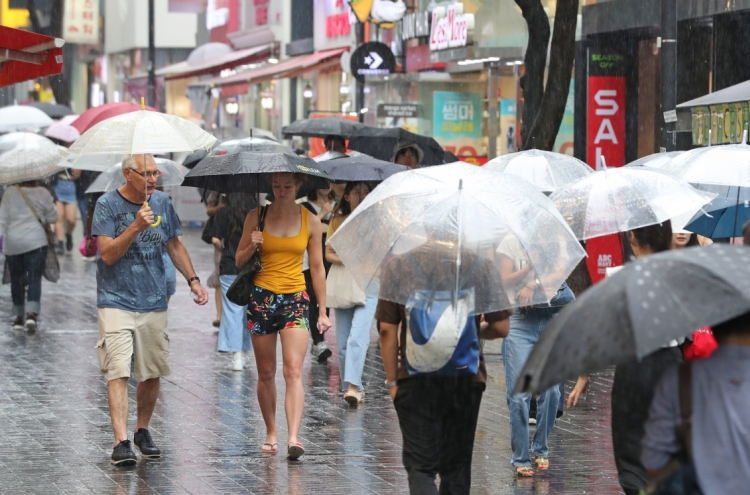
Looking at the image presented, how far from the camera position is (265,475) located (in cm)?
759

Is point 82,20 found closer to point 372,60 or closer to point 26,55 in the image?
point 372,60

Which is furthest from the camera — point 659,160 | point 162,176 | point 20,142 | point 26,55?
point 20,142

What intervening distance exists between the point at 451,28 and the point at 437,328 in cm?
1903

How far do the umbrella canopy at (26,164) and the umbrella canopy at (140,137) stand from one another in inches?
235

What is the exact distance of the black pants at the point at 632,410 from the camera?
439cm

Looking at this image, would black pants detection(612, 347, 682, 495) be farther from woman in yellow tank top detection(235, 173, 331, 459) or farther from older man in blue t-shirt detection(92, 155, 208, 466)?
older man in blue t-shirt detection(92, 155, 208, 466)

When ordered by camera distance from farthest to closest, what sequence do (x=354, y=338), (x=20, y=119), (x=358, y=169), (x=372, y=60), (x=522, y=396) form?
(x=20, y=119)
(x=372, y=60)
(x=358, y=169)
(x=354, y=338)
(x=522, y=396)

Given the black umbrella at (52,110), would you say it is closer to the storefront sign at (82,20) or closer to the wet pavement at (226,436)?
the wet pavement at (226,436)

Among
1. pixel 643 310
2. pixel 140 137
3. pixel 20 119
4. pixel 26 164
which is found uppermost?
pixel 20 119

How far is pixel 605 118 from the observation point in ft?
59.2

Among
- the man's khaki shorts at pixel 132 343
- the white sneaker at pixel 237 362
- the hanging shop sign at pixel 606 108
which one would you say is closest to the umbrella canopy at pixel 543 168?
the man's khaki shorts at pixel 132 343

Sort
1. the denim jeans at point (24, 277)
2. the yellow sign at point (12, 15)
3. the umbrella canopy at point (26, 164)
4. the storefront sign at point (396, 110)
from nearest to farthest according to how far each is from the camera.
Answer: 1. the umbrella canopy at point (26, 164)
2. the denim jeans at point (24, 277)
3. the storefront sign at point (396, 110)
4. the yellow sign at point (12, 15)

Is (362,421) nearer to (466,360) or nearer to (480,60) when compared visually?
(466,360)

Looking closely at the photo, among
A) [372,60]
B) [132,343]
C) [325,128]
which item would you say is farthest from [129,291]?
[372,60]
